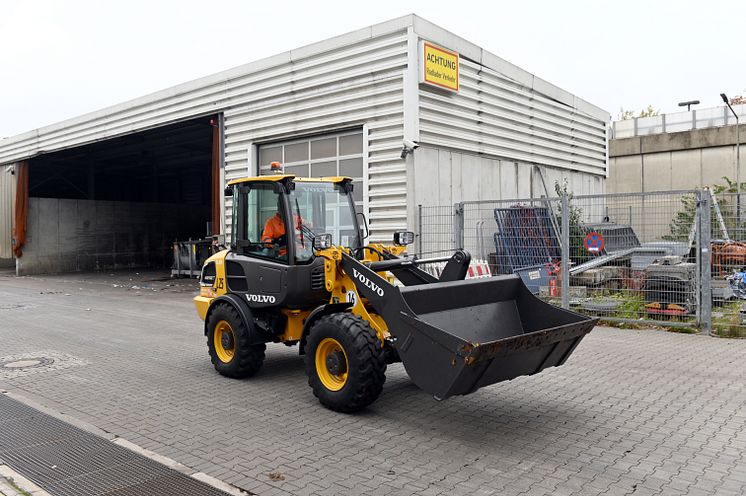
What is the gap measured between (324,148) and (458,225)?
3863 millimetres

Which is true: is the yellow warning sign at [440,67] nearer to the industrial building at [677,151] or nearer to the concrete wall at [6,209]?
the industrial building at [677,151]

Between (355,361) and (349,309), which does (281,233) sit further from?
(355,361)

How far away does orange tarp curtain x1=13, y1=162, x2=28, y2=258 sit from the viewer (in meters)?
26.5

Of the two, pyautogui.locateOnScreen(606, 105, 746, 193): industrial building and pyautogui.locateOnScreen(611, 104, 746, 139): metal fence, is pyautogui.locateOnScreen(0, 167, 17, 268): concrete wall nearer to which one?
pyautogui.locateOnScreen(606, 105, 746, 193): industrial building

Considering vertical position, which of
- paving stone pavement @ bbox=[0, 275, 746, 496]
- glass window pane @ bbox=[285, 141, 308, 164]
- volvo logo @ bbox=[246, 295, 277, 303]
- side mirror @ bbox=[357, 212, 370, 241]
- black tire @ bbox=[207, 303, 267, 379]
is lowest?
paving stone pavement @ bbox=[0, 275, 746, 496]

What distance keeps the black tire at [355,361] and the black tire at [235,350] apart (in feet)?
4.39

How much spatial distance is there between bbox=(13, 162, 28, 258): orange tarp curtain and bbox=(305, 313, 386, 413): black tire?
24910 mm

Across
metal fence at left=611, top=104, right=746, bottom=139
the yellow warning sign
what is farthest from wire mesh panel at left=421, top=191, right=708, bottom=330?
metal fence at left=611, top=104, right=746, bottom=139

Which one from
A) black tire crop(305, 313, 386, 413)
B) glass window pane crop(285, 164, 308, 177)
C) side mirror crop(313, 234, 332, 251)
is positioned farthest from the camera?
glass window pane crop(285, 164, 308, 177)

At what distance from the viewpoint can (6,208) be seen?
27.6 metres

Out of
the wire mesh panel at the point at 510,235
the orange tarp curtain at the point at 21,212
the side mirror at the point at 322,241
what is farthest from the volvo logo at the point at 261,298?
the orange tarp curtain at the point at 21,212

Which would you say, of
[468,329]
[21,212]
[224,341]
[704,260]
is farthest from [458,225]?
[21,212]

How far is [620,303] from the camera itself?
11.0m

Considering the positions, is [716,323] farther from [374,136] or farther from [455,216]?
[374,136]
